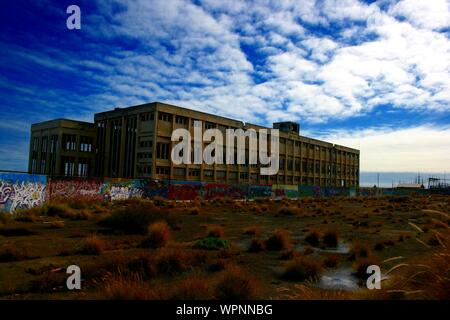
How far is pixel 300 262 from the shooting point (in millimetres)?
8633

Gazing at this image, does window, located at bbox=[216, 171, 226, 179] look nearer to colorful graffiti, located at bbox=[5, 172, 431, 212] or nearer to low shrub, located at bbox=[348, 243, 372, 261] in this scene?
colorful graffiti, located at bbox=[5, 172, 431, 212]

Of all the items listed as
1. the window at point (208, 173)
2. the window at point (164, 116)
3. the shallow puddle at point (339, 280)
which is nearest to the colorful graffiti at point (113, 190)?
the window at point (208, 173)

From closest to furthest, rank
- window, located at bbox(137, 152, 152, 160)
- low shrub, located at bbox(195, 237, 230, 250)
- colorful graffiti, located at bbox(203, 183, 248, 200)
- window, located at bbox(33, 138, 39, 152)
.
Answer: low shrub, located at bbox(195, 237, 230, 250) < colorful graffiti, located at bbox(203, 183, 248, 200) < window, located at bbox(137, 152, 152, 160) < window, located at bbox(33, 138, 39, 152)

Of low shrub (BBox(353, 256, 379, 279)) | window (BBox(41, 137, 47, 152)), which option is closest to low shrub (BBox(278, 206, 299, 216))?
low shrub (BBox(353, 256, 379, 279))

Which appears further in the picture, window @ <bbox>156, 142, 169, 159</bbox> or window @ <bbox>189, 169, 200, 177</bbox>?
window @ <bbox>189, 169, 200, 177</bbox>

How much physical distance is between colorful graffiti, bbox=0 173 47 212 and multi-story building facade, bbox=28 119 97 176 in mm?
35175

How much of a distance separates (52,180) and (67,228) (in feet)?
42.3

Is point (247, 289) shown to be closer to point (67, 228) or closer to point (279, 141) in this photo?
point (67, 228)

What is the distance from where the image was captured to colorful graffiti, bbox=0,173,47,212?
783 inches

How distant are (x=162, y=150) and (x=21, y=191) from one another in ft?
108

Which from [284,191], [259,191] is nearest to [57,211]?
[259,191]

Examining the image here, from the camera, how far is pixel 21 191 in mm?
21734

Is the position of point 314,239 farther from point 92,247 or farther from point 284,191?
point 284,191
